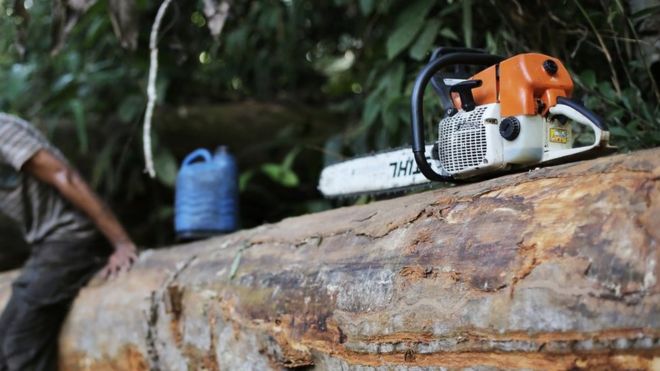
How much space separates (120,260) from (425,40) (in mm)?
1608

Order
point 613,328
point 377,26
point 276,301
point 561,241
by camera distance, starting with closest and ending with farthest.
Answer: point 613,328
point 561,241
point 276,301
point 377,26

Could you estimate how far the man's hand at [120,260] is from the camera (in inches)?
116

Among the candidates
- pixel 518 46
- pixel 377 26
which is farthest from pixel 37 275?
pixel 518 46

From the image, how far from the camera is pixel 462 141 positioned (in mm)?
1721

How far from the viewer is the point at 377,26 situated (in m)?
3.54

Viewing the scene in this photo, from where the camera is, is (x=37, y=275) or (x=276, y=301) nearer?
(x=276, y=301)

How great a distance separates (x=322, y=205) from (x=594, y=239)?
2788 millimetres

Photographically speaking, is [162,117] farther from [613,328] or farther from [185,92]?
[613,328]

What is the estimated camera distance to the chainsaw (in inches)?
63.7

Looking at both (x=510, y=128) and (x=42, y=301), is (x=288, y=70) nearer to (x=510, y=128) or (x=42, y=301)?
(x=42, y=301)

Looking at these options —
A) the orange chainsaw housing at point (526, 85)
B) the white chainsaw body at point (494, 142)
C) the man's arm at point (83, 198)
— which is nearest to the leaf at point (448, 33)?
the white chainsaw body at point (494, 142)

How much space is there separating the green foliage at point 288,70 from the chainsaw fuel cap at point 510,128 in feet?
2.44

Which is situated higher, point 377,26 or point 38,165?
point 377,26

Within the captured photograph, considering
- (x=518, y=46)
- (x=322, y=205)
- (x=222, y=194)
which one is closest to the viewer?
(x=518, y=46)
